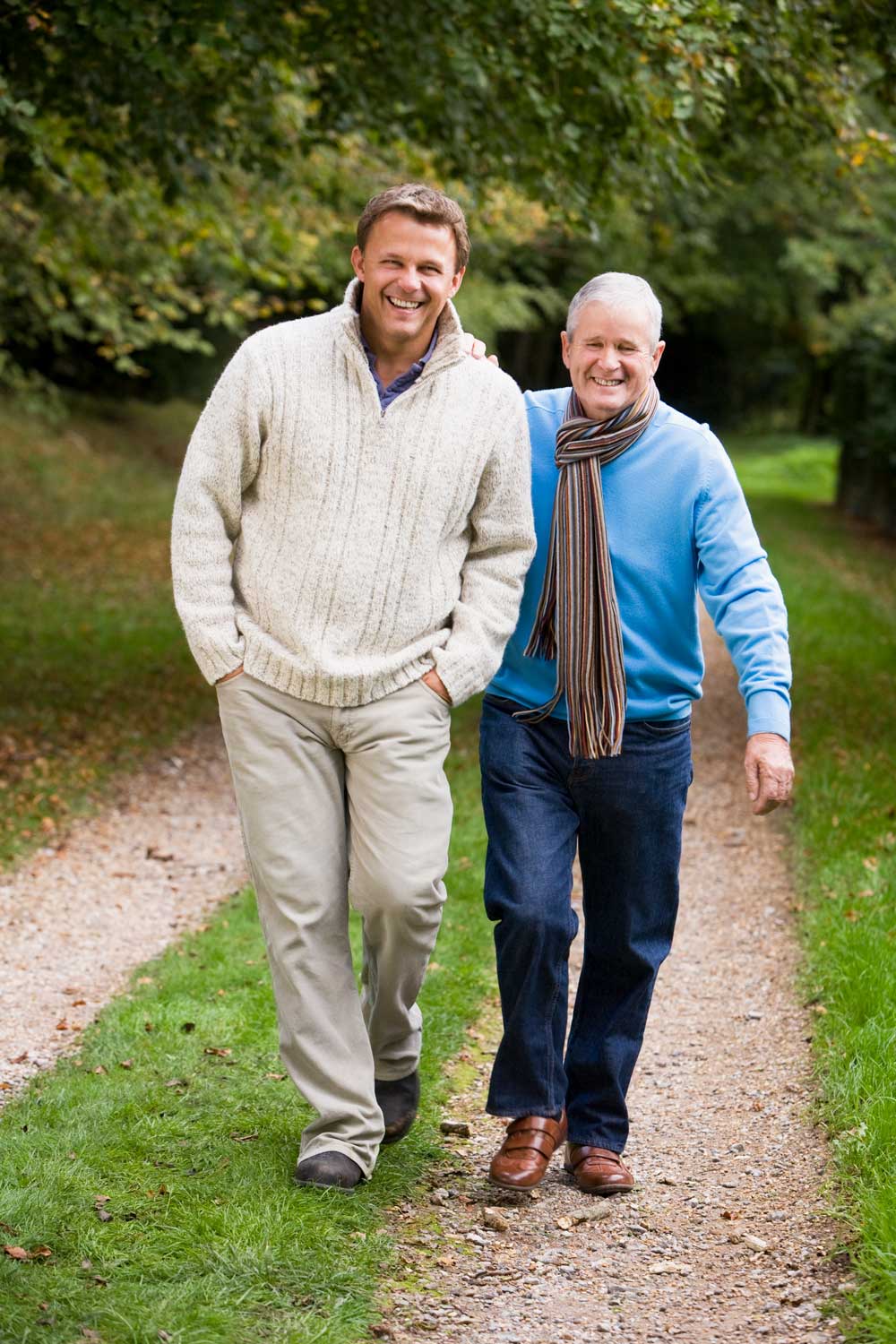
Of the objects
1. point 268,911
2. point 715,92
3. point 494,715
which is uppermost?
point 715,92

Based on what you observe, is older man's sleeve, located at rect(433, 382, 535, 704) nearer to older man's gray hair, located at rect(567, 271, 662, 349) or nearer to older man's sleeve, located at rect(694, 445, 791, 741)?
older man's gray hair, located at rect(567, 271, 662, 349)

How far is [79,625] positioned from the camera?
1291 centimetres

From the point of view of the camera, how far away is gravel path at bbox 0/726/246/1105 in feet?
16.9

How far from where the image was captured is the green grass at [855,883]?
3586 millimetres

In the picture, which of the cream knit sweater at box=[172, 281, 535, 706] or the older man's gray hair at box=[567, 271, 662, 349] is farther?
the older man's gray hair at box=[567, 271, 662, 349]

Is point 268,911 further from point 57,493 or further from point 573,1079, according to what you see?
point 57,493

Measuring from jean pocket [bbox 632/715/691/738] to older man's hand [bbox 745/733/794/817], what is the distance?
1.10 ft

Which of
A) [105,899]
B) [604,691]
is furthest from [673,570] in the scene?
[105,899]

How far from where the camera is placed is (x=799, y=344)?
34.4m

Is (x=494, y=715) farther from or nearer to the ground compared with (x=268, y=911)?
Result: farther from the ground

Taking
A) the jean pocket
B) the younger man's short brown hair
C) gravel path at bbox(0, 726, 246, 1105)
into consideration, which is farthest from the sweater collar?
gravel path at bbox(0, 726, 246, 1105)

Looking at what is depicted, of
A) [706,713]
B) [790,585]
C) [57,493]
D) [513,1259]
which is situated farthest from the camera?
[57,493]

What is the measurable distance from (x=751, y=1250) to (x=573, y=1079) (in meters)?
0.59

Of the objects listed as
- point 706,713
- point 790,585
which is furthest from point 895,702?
point 790,585
